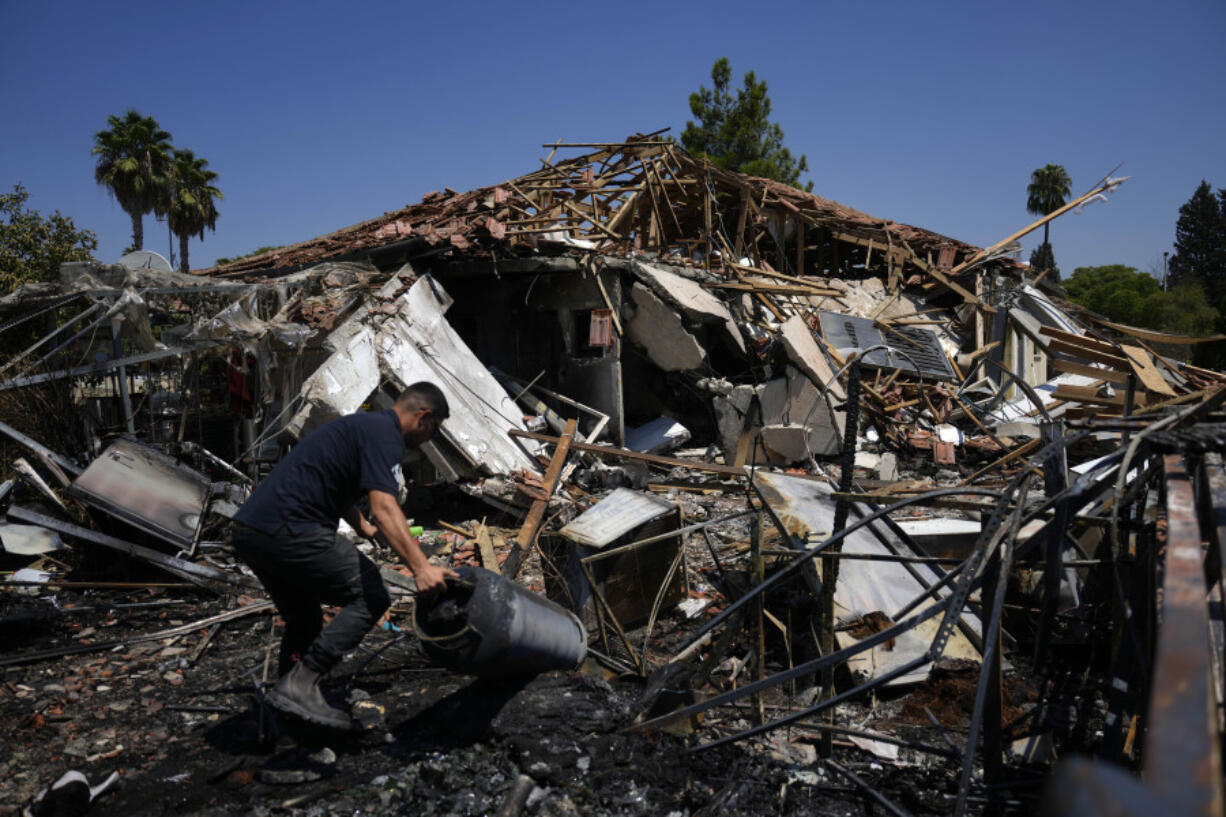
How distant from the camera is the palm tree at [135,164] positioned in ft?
89.5

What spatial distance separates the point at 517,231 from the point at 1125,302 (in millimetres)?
40464

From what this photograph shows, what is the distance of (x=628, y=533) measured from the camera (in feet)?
15.4

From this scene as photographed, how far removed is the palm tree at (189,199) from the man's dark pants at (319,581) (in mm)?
29068

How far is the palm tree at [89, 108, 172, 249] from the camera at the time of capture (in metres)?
27.3

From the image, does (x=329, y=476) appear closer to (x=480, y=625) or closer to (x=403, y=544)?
(x=403, y=544)

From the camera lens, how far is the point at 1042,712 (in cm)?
365

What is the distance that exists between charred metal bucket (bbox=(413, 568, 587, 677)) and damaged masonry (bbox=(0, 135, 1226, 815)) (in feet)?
0.33

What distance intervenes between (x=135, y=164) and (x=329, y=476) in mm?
30012

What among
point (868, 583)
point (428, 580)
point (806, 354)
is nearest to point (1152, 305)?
point (806, 354)

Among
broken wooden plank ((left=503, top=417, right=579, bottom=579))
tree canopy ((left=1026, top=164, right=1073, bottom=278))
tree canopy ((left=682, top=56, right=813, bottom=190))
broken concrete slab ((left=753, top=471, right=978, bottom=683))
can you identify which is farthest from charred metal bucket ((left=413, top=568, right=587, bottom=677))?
tree canopy ((left=1026, top=164, right=1073, bottom=278))

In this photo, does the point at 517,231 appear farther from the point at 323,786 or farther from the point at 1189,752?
the point at 1189,752

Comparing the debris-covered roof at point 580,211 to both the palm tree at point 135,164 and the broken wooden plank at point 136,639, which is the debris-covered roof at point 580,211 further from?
the palm tree at point 135,164

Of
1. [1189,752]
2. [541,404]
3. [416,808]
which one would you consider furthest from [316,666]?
[541,404]

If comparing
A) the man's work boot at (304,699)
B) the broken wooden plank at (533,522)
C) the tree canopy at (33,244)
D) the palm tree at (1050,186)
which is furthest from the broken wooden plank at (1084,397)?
the palm tree at (1050,186)
